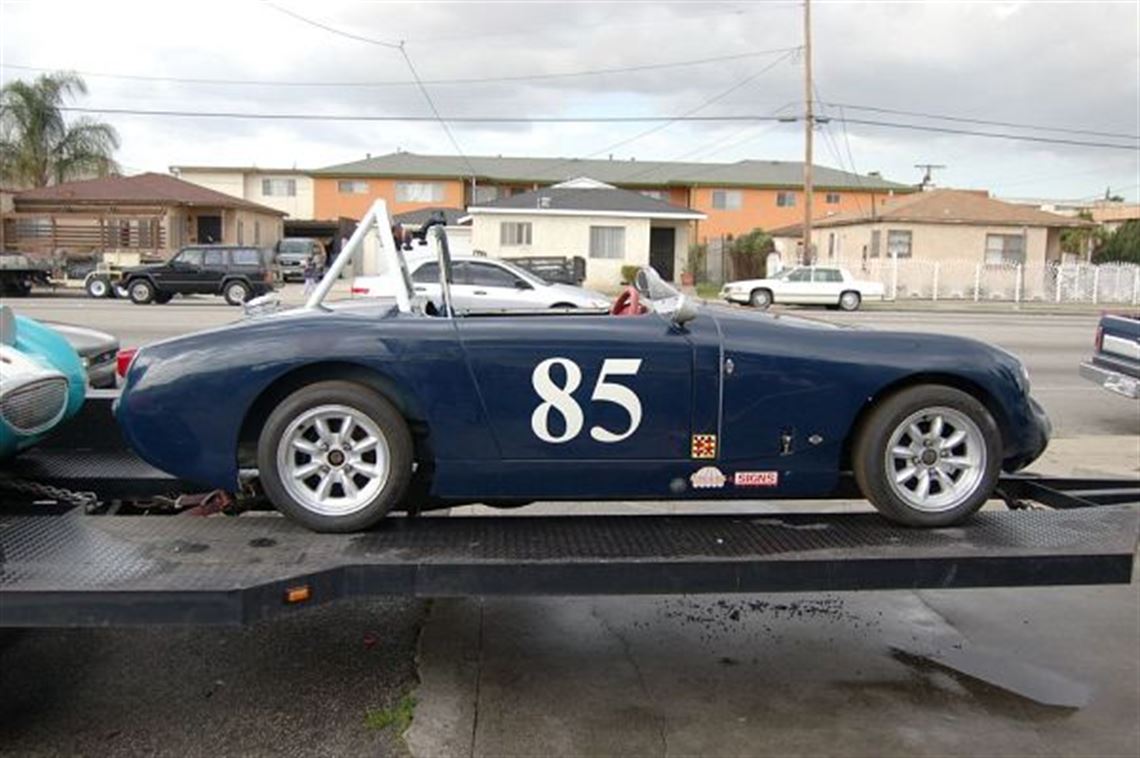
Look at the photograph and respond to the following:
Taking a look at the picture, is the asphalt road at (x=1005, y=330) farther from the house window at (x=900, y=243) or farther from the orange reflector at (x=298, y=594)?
the house window at (x=900, y=243)

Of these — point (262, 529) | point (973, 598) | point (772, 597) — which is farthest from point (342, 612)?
point (973, 598)

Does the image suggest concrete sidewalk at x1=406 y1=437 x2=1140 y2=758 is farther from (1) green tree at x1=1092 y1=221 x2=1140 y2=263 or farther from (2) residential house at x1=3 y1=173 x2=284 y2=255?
(1) green tree at x1=1092 y1=221 x2=1140 y2=263

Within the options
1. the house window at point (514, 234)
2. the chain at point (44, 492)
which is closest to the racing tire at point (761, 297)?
the house window at point (514, 234)

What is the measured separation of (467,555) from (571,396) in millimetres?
714

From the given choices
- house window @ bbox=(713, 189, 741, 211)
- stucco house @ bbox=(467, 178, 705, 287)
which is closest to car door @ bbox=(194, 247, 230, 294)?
stucco house @ bbox=(467, 178, 705, 287)

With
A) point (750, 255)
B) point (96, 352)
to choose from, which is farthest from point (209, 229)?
point (96, 352)

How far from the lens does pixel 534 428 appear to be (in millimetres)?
3982

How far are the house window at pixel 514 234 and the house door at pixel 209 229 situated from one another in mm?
14545

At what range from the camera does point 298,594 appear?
11.2ft

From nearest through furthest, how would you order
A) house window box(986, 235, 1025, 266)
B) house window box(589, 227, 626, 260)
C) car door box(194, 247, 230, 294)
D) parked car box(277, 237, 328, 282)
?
1. car door box(194, 247, 230, 294)
2. house window box(986, 235, 1025, 266)
3. parked car box(277, 237, 328, 282)
4. house window box(589, 227, 626, 260)

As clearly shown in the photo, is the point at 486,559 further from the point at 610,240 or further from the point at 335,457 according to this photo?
the point at 610,240

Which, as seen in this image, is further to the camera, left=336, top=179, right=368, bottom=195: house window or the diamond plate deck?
left=336, top=179, right=368, bottom=195: house window

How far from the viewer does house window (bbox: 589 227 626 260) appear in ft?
155

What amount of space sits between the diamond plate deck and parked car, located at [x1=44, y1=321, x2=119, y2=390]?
324 centimetres
